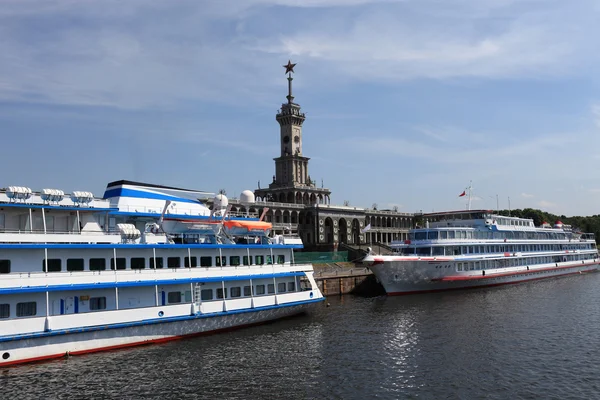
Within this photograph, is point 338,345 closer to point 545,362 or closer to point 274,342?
point 274,342

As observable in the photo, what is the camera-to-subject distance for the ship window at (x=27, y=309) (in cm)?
3127

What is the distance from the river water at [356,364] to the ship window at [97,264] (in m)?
5.80

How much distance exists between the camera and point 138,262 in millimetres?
37219

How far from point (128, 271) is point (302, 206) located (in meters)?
76.8

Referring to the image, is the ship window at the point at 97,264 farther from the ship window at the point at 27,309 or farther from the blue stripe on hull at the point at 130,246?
the ship window at the point at 27,309

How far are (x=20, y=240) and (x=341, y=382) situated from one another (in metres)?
22.2

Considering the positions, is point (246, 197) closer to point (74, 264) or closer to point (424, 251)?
point (74, 264)

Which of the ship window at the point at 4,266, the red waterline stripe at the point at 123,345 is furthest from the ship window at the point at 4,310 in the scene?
the red waterline stripe at the point at 123,345

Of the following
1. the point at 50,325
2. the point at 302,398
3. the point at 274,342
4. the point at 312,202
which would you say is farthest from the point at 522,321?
the point at 312,202

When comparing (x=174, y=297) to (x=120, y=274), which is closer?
(x=120, y=274)

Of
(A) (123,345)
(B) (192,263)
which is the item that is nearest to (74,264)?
(A) (123,345)

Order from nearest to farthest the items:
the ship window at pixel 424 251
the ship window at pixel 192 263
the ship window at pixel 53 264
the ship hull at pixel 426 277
Answer: 1. the ship window at pixel 53 264
2. the ship window at pixel 192 263
3. the ship hull at pixel 426 277
4. the ship window at pixel 424 251

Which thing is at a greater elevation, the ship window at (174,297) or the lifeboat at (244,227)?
the lifeboat at (244,227)

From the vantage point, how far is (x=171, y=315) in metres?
36.8
